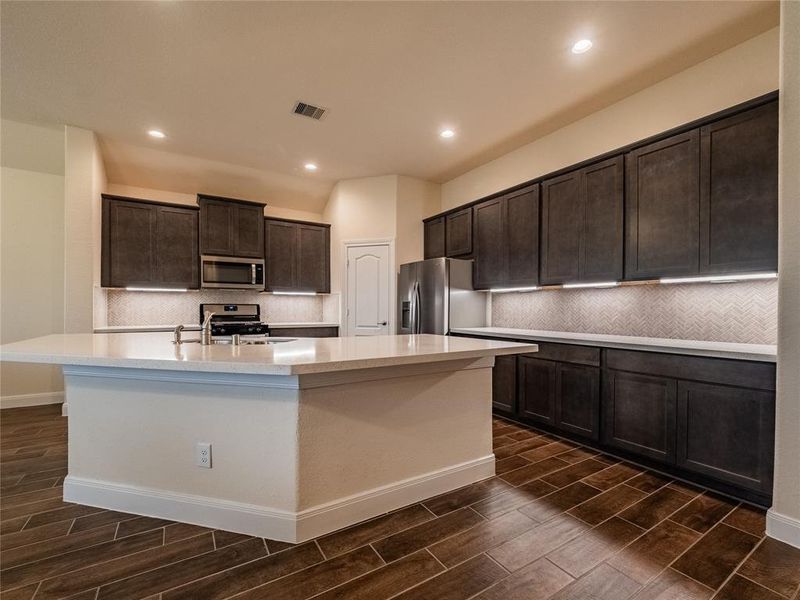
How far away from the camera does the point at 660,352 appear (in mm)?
2441

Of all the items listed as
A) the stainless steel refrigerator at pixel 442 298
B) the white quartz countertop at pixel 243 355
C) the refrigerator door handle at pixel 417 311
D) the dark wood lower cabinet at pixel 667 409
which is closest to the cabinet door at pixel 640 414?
the dark wood lower cabinet at pixel 667 409

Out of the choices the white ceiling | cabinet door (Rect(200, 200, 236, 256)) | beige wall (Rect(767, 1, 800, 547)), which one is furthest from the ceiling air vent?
beige wall (Rect(767, 1, 800, 547))

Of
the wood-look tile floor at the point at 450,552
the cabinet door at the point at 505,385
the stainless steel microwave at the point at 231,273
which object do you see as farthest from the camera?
the stainless steel microwave at the point at 231,273

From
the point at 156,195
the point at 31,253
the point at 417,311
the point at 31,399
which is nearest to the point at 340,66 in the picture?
the point at 417,311

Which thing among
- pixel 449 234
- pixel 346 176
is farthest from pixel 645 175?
pixel 346 176

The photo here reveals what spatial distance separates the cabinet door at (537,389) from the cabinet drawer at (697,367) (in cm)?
56

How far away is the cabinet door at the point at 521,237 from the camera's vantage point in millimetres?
3703

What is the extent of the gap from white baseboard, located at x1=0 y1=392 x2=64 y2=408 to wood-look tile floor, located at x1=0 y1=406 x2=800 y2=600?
2.62 m

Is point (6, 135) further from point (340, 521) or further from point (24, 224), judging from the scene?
point (340, 521)

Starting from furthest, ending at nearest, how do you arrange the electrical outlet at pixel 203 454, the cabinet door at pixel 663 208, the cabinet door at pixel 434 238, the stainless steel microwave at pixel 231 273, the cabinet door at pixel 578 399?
the cabinet door at pixel 434 238 < the stainless steel microwave at pixel 231 273 < the cabinet door at pixel 578 399 < the cabinet door at pixel 663 208 < the electrical outlet at pixel 203 454

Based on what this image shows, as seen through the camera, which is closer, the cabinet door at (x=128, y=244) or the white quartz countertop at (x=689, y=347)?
the white quartz countertop at (x=689, y=347)

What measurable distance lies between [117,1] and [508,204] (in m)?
3.60

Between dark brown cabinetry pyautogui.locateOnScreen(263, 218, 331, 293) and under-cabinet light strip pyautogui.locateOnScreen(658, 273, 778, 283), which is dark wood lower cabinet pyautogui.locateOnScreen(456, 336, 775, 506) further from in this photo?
dark brown cabinetry pyautogui.locateOnScreen(263, 218, 331, 293)

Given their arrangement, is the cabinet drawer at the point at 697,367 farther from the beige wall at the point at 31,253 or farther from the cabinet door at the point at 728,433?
the beige wall at the point at 31,253
